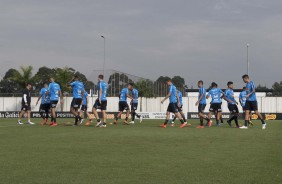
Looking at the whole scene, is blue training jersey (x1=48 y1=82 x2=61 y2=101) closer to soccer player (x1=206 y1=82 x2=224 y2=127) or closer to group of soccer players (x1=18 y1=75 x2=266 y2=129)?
group of soccer players (x1=18 y1=75 x2=266 y2=129)

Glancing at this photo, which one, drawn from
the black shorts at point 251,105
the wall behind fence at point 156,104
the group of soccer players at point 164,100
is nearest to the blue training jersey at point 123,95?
the group of soccer players at point 164,100

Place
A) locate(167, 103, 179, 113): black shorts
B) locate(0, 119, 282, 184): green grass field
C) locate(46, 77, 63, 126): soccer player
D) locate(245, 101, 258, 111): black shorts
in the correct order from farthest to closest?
locate(46, 77, 63, 126): soccer player
locate(167, 103, 179, 113): black shorts
locate(245, 101, 258, 111): black shorts
locate(0, 119, 282, 184): green grass field

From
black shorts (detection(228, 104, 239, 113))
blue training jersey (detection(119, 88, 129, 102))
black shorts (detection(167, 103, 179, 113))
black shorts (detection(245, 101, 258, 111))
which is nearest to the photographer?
black shorts (detection(245, 101, 258, 111))

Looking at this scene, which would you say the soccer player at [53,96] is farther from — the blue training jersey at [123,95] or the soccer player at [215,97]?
the soccer player at [215,97]

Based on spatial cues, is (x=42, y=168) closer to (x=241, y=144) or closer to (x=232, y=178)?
(x=232, y=178)

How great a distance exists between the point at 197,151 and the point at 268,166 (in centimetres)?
224

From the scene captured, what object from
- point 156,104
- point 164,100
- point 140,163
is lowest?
point 140,163

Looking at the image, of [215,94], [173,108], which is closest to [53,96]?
[173,108]

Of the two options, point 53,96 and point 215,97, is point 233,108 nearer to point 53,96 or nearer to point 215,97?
point 215,97

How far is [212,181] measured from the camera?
19.5 feet

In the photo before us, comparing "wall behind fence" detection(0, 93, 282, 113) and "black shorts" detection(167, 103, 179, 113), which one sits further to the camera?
"wall behind fence" detection(0, 93, 282, 113)

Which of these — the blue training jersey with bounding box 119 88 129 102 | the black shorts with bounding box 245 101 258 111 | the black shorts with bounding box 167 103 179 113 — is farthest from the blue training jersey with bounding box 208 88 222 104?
the blue training jersey with bounding box 119 88 129 102

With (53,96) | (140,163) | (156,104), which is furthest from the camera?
(156,104)

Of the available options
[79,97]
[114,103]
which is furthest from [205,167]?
[114,103]
